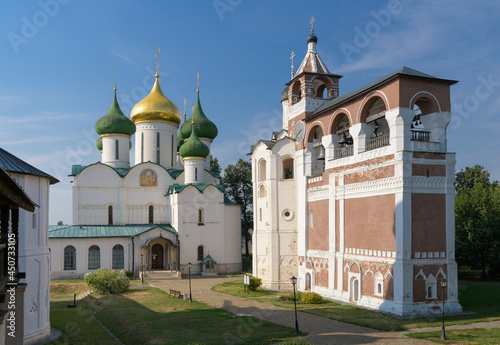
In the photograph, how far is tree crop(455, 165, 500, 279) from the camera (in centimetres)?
2634

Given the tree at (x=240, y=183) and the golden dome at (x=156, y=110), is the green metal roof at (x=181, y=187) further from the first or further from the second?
the tree at (x=240, y=183)

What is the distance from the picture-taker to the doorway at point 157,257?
31.9m

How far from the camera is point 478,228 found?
26.9m

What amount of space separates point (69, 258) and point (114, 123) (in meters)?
10.4

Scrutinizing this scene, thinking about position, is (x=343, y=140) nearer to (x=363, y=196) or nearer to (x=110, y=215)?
(x=363, y=196)

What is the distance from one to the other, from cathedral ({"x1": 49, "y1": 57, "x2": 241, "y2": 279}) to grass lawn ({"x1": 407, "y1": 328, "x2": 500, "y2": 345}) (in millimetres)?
19062

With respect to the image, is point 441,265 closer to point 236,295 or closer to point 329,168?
point 329,168

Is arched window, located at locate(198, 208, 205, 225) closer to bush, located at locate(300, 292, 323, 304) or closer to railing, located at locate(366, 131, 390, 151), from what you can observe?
bush, located at locate(300, 292, 323, 304)

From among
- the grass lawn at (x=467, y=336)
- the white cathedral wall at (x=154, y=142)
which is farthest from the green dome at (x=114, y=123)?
the grass lawn at (x=467, y=336)

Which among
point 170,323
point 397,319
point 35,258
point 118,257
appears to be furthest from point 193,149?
point 397,319

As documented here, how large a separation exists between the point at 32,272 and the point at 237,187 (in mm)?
28672

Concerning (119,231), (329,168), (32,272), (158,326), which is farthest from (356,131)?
(119,231)

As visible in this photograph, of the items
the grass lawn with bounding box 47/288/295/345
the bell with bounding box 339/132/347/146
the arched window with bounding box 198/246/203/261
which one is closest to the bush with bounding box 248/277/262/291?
the grass lawn with bounding box 47/288/295/345

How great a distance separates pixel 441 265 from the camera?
58.6 feet
